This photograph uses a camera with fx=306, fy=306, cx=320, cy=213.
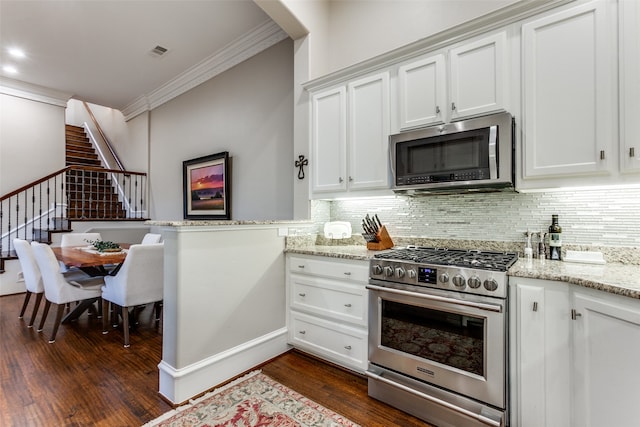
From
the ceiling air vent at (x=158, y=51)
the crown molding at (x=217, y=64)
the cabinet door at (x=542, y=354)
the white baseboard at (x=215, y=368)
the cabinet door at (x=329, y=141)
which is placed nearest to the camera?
the cabinet door at (x=542, y=354)

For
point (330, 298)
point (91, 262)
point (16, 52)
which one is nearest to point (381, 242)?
point (330, 298)

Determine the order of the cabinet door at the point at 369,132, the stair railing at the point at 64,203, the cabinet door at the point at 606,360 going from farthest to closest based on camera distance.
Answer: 1. the stair railing at the point at 64,203
2. the cabinet door at the point at 369,132
3. the cabinet door at the point at 606,360

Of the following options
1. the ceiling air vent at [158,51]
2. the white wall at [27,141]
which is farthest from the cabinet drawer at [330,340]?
the white wall at [27,141]

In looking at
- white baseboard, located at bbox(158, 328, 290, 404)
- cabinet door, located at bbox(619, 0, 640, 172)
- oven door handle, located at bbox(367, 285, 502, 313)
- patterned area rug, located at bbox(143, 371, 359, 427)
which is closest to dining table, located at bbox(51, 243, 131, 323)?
white baseboard, located at bbox(158, 328, 290, 404)

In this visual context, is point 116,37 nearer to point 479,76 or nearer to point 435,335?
point 479,76

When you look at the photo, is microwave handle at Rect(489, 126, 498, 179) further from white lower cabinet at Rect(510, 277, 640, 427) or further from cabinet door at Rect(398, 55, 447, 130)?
white lower cabinet at Rect(510, 277, 640, 427)

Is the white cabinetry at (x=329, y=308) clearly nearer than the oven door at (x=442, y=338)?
No

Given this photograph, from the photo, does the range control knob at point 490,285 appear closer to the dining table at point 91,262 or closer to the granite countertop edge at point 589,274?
the granite countertop edge at point 589,274

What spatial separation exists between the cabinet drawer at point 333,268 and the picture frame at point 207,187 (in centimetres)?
195

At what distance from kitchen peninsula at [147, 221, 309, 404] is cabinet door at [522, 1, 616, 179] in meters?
1.97

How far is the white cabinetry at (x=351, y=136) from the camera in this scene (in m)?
2.54

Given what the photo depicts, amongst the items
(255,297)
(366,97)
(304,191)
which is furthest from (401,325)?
(366,97)

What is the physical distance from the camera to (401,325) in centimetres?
199

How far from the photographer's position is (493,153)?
6.37 ft
